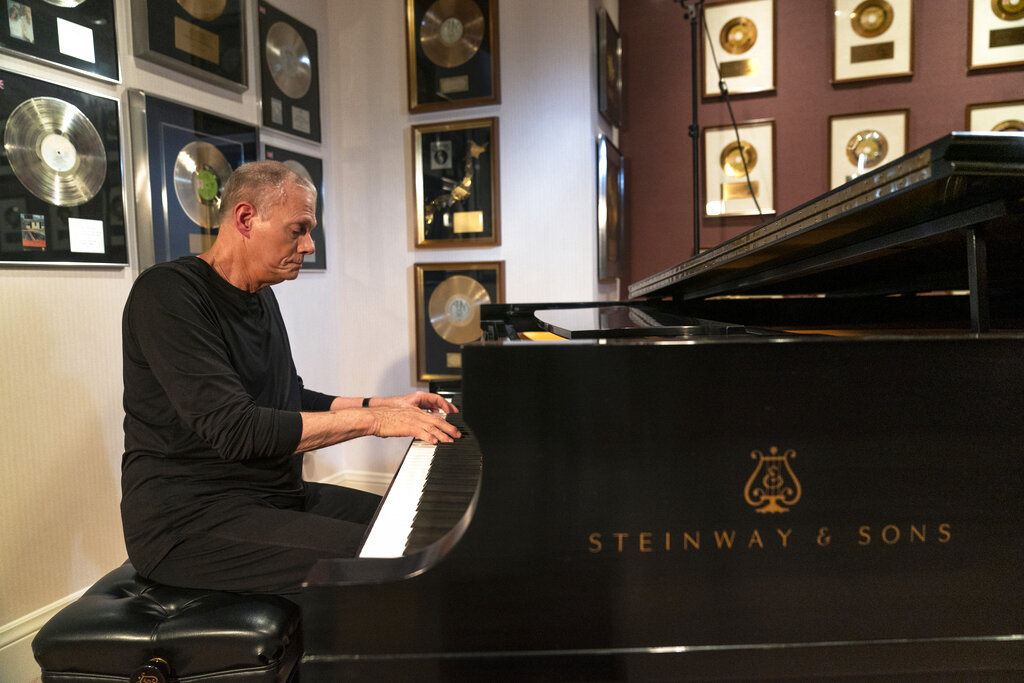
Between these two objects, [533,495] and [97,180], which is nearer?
[533,495]

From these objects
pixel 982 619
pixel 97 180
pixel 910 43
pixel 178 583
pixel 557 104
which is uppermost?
pixel 910 43

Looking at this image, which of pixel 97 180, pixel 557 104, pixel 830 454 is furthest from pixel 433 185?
pixel 830 454

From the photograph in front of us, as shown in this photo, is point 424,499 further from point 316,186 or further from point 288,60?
point 288,60

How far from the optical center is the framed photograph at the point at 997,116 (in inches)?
123

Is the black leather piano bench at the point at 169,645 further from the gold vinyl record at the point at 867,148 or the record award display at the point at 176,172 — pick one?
the gold vinyl record at the point at 867,148

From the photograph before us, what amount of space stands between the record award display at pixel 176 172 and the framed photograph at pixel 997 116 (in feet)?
11.8

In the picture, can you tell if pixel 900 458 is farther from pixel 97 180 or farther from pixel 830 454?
pixel 97 180

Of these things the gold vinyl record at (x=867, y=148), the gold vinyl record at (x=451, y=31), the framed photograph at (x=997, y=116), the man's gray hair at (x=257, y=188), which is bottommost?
the man's gray hair at (x=257, y=188)

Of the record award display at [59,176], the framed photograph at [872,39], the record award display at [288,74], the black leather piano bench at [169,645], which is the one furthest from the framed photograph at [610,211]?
the black leather piano bench at [169,645]

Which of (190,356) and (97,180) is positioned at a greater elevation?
(97,180)

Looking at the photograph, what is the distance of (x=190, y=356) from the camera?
140 cm

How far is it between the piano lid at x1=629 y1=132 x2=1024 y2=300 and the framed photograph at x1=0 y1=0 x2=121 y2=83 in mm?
1994

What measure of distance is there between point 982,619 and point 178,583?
144 centimetres

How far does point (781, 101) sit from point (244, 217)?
303cm
